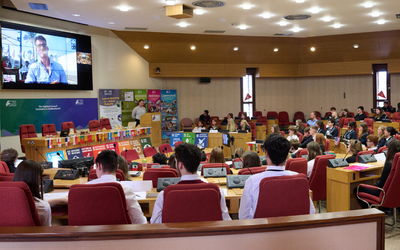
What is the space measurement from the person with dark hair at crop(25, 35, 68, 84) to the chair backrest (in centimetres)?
837

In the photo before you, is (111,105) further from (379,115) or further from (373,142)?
(379,115)

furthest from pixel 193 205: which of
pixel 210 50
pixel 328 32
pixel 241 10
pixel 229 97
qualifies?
pixel 229 97

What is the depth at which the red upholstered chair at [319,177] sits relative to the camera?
4.98m

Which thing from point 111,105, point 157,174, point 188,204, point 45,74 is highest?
point 45,74

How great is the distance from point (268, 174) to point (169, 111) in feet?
41.4

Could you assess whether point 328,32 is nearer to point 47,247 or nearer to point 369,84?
point 369,84

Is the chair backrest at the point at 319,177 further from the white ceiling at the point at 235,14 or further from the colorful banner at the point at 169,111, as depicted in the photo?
the colorful banner at the point at 169,111

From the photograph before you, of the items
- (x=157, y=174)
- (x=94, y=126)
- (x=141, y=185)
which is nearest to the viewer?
(x=141, y=185)

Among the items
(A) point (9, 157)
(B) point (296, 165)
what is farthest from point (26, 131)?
(B) point (296, 165)

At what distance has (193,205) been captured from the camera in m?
2.17

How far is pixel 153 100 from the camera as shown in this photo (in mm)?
14516

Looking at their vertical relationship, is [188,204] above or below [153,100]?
below

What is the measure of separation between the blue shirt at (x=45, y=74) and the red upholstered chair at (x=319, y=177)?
837 cm

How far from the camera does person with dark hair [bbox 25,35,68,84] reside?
10.1 meters
